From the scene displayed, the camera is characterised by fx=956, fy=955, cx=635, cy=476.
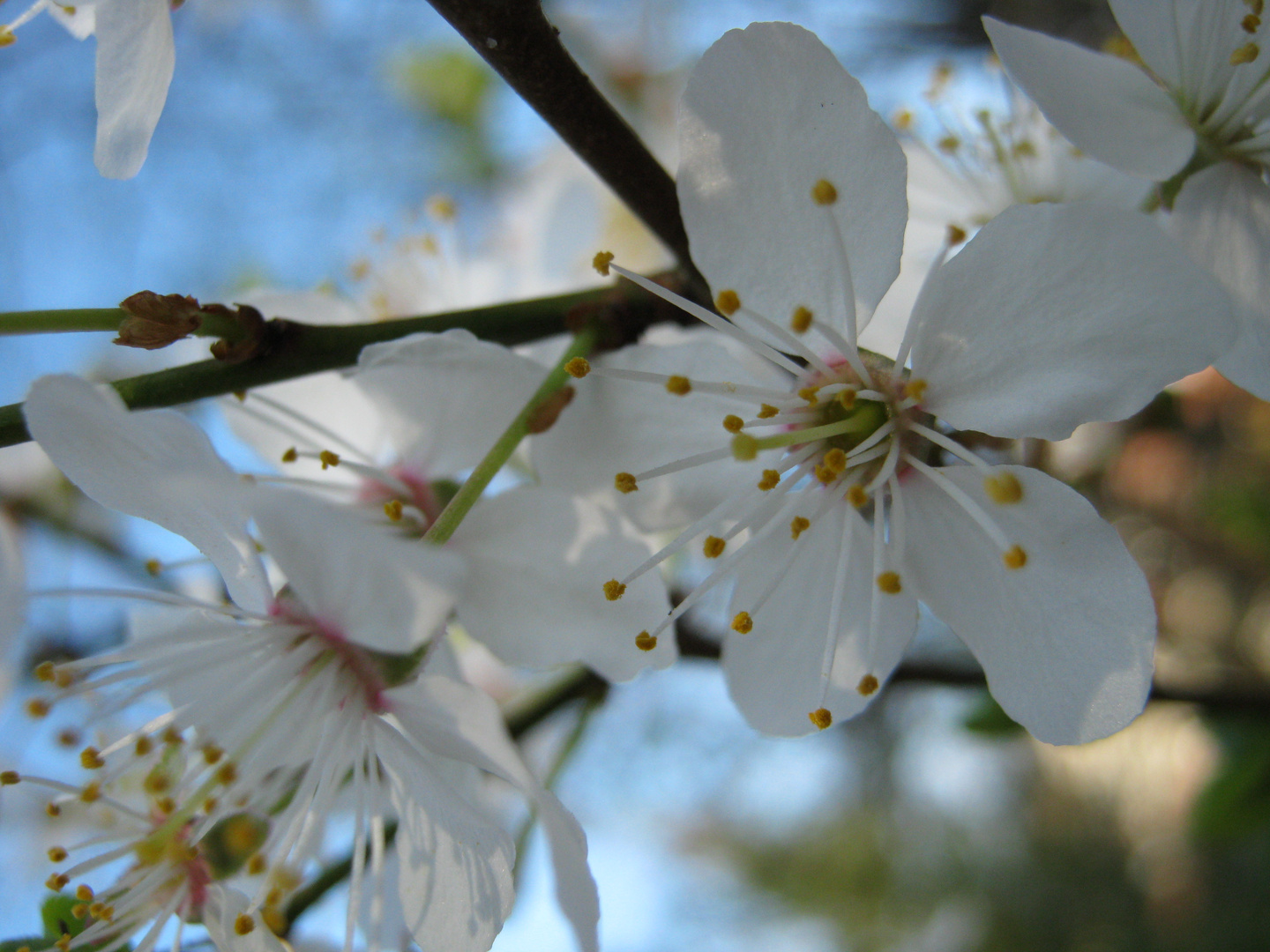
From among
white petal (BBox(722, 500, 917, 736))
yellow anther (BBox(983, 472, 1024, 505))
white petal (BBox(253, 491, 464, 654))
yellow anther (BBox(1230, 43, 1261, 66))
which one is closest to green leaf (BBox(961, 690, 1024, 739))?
white petal (BBox(722, 500, 917, 736))

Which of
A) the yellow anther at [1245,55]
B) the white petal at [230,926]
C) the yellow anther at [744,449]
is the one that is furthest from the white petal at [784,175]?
the white petal at [230,926]

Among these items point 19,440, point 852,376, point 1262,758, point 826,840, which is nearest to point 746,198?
point 852,376

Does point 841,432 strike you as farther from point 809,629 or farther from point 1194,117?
point 1194,117

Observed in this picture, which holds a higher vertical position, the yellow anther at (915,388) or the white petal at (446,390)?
A: the white petal at (446,390)

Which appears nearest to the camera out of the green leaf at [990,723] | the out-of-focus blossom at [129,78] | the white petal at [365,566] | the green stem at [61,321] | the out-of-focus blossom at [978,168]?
the white petal at [365,566]

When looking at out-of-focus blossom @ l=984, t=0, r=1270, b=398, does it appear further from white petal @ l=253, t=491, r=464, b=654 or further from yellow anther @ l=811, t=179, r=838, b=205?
white petal @ l=253, t=491, r=464, b=654

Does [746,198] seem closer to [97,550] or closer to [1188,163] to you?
[1188,163]

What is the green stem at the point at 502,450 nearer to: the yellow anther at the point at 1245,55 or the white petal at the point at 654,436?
the white petal at the point at 654,436
